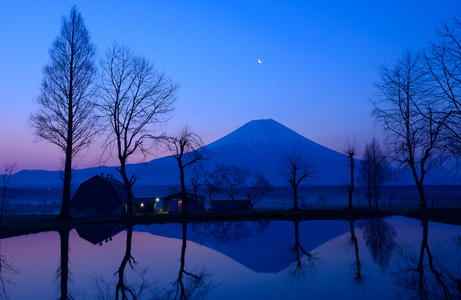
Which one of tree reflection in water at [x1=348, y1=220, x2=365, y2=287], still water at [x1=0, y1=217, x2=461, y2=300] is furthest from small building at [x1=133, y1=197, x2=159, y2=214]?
tree reflection in water at [x1=348, y1=220, x2=365, y2=287]

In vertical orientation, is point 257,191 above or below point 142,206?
above

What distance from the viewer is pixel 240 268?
486 inches

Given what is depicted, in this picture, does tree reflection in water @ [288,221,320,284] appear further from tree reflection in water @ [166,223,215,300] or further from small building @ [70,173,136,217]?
small building @ [70,173,136,217]

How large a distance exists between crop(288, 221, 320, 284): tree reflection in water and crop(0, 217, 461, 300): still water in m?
0.03

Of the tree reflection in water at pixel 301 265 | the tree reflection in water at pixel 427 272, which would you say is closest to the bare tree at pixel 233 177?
the tree reflection in water at pixel 301 265

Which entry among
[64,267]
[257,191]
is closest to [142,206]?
[257,191]

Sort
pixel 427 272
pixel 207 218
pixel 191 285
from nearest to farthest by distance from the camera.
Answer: pixel 191 285, pixel 427 272, pixel 207 218

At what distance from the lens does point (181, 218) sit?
33.4 meters

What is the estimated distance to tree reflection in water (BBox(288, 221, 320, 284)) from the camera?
35.3ft

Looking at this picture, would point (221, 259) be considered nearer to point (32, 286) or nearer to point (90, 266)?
point (90, 266)

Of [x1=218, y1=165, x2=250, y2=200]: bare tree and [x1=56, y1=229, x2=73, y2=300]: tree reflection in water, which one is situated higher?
[x1=218, y1=165, x2=250, y2=200]: bare tree

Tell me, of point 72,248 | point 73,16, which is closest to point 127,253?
point 72,248

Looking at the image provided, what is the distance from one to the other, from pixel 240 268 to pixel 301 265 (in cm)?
216

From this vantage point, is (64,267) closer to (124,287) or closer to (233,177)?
(124,287)
